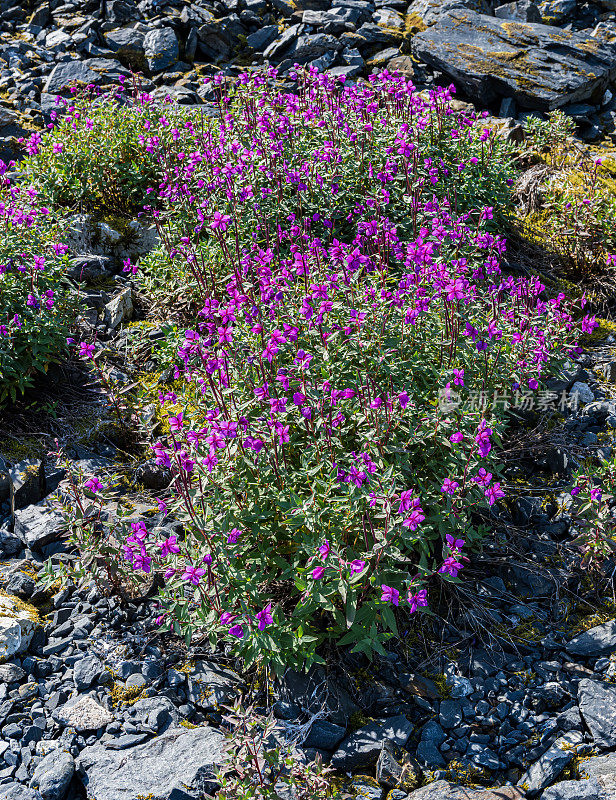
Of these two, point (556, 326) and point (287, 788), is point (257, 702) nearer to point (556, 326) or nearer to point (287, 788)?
point (287, 788)

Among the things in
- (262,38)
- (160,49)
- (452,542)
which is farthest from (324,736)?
(262,38)

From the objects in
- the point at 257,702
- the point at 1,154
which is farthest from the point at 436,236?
the point at 1,154

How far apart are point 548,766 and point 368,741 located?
3.03ft

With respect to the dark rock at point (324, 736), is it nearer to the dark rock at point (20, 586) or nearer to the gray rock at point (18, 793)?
the gray rock at point (18, 793)

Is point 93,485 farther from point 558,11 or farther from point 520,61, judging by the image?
point 558,11

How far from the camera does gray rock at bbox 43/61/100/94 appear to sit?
10797mm

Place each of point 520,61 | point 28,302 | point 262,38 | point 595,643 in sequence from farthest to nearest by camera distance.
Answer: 1. point 262,38
2. point 520,61
3. point 28,302
4. point 595,643

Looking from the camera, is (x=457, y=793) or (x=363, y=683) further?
(x=363, y=683)

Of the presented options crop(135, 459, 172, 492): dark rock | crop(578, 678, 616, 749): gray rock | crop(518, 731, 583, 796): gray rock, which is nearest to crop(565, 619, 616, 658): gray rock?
crop(578, 678, 616, 749): gray rock

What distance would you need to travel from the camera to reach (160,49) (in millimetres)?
11750

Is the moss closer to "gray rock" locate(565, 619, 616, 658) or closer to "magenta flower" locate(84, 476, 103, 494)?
"magenta flower" locate(84, 476, 103, 494)

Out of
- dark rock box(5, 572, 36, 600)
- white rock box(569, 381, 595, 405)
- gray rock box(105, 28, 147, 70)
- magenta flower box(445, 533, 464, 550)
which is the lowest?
dark rock box(5, 572, 36, 600)

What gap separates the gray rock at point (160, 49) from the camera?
38.3 ft

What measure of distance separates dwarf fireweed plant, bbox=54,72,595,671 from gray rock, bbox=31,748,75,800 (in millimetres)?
831
